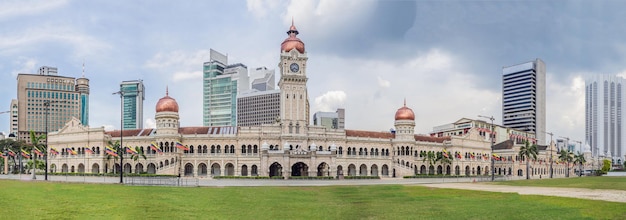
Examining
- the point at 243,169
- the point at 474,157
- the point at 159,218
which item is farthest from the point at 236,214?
the point at 474,157

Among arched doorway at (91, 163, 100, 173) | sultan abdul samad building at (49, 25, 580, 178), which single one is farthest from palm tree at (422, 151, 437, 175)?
arched doorway at (91, 163, 100, 173)

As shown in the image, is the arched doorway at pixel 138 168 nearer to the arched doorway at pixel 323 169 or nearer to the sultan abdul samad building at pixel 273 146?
the sultan abdul samad building at pixel 273 146

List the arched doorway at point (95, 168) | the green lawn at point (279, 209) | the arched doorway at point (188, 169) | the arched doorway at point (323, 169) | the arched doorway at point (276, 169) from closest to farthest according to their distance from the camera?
the green lawn at point (279, 209), the arched doorway at point (276, 169), the arched doorway at point (323, 169), the arched doorway at point (188, 169), the arched doorway at point (95, 168)

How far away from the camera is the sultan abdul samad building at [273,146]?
324ft

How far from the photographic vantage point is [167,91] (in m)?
106

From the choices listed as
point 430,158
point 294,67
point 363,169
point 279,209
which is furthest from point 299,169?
point 279,209

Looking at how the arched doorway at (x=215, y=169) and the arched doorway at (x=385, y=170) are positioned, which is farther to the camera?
the arched doorway at (x=385, y=170)

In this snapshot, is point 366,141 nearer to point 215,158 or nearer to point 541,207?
point 215,158

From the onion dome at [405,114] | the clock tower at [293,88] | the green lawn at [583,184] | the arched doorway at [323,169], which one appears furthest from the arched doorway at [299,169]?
the green lawn at [583,184]

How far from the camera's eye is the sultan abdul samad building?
324 feet

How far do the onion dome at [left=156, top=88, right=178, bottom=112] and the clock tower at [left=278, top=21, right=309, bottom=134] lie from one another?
73.6 feet

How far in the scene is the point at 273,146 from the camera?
104 meters

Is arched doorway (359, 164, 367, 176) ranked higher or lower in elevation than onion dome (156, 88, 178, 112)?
lower

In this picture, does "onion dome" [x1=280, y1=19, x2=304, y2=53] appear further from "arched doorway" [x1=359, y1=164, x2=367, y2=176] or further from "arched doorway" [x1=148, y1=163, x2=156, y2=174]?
"arched doorway" [x1=148, y1=163, x2=156, y2=174]
